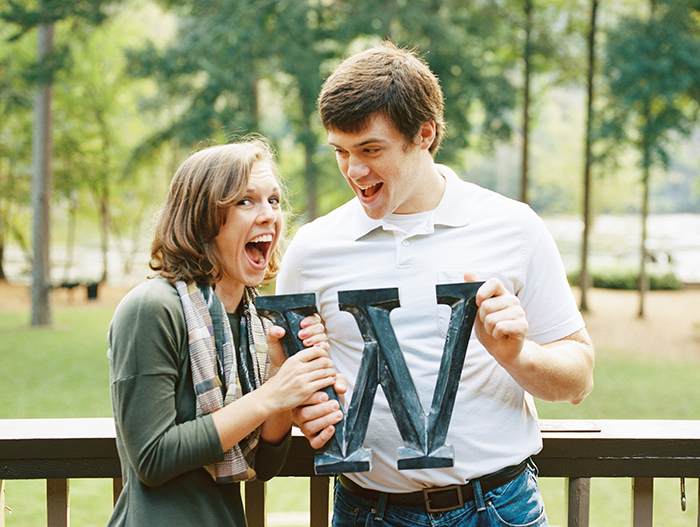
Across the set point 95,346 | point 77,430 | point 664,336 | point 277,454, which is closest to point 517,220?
point 277,454

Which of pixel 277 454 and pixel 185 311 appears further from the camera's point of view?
pixel 277 454

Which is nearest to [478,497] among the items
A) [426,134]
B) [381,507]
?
[381,507]

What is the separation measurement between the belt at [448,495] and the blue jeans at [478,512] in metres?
0.01

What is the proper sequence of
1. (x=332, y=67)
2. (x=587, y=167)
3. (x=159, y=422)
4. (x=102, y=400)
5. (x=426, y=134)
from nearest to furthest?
(x=159, y=422) < (x=426, y=134) < (x=102, y=400) < (x=332, y=67) < (x=587, y=167)

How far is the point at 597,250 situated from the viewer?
28.9m

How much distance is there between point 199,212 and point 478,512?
3.11 ft

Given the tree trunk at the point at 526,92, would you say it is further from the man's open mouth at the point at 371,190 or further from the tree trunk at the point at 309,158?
the man's open mouth at the point at 371,190

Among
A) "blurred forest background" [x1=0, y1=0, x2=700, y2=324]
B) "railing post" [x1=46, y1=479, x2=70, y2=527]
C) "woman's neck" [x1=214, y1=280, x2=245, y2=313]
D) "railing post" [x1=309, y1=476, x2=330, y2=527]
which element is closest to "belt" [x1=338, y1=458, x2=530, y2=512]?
"railing post" [x1=309, y1=476, x2=330, y2=527]

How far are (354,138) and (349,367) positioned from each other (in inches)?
22.1

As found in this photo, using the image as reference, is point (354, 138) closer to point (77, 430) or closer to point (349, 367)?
point (349, 367)

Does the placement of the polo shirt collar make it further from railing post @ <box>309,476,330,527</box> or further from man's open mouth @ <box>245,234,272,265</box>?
railing post @ <box>309,476,330,527</box>

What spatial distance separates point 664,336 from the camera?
1527 cm

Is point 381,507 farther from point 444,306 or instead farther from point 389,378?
point 444,306

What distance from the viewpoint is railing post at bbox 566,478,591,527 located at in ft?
5.84
